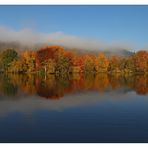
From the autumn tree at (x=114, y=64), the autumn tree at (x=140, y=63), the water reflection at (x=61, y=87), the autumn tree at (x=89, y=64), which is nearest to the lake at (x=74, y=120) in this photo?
the water reflection at (x=61, y=87)

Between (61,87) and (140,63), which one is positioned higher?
(140,63)

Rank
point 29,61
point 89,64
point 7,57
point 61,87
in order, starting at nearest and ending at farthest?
point 61,87 → point 29,61 → point 7,57 → point 89,64

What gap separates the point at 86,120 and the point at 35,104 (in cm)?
395

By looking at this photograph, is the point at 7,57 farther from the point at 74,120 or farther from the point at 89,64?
the point at 74,120

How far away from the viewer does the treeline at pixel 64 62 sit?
4269 centimetres

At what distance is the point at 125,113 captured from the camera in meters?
10.0

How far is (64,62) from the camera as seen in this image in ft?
140

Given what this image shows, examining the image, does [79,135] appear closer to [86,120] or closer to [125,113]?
[86,120]

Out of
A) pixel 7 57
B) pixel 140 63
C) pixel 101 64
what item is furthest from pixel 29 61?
pixel 140 63

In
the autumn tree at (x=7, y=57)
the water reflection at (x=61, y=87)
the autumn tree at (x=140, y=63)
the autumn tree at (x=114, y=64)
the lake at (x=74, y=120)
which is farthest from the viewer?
the autumn tree at (x=140, y=63)

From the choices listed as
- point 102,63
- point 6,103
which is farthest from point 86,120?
point 102,63

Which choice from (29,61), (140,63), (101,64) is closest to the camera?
(29,61)

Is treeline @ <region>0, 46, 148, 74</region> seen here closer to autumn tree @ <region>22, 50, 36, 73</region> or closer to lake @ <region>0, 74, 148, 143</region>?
autumn tree @ <region>22, 50, 36, 73</region>

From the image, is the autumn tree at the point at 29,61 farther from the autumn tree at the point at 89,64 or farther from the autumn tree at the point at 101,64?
the autumn tree at the point at 101,64
